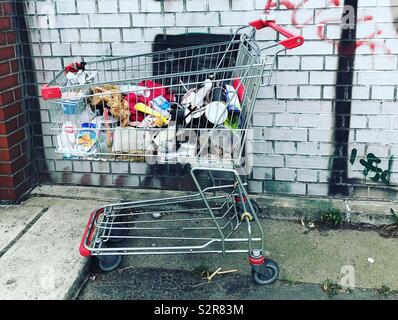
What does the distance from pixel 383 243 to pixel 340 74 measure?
136cm

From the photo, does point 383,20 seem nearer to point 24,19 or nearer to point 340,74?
point 340,74

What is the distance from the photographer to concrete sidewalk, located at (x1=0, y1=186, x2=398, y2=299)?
3.29m

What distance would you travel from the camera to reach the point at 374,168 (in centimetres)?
412

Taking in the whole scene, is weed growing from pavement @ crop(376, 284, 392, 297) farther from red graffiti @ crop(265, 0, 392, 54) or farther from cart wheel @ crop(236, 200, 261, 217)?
red graffiti @ crop(265, 0, 392, 54)

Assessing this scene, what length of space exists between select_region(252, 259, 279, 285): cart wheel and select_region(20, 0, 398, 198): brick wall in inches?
43.7

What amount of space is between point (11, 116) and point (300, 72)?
2.44m

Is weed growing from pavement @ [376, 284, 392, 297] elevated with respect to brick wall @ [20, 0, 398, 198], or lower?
lower

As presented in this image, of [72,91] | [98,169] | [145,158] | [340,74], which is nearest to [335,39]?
[340,74]

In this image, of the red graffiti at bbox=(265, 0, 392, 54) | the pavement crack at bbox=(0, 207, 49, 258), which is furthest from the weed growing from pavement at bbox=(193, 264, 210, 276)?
the red graffiti at bbox=(265, 0, 392, 54)

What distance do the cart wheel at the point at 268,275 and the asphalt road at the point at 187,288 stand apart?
0.04m

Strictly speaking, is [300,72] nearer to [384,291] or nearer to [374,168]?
[374,168]

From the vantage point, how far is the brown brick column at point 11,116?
409 centimetres

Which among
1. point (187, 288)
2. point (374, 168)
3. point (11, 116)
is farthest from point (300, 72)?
point (11, 116)

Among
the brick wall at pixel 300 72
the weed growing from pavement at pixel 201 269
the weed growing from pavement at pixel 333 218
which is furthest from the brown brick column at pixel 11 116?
the weed growing from pavement at pixel 333 218
